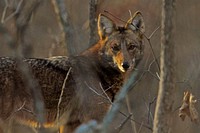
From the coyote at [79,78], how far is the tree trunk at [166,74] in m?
1.37

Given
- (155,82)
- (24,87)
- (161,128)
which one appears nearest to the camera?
(161,128)

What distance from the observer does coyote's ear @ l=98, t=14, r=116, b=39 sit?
26.1ft

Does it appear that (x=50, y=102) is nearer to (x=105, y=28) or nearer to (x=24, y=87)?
(x=24, y=87)

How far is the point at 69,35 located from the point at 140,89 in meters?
3.55

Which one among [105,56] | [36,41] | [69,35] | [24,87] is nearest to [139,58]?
[105,56]

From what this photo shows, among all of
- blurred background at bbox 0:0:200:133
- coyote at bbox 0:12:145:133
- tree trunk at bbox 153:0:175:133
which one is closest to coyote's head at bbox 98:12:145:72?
coyote at bbox 0:12:145:133

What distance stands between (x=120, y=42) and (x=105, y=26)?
33 cm

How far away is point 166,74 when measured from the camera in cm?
553

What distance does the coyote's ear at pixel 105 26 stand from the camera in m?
7.94

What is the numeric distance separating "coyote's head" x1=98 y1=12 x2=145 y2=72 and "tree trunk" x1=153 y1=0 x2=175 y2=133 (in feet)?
6.40

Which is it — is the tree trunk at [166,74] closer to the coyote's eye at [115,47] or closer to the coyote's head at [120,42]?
the coyote's head at [120,42]

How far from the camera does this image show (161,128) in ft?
18.1

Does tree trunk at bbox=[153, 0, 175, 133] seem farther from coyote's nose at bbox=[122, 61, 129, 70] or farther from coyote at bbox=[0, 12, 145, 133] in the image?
coyote's nose at bbox=[122, 61, 129, 70]

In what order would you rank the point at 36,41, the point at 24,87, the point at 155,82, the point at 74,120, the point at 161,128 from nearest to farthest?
the point at 161,128 < the point at 24,87 < the point at 74,120 < the point at 155,82 < the point at 36,41
